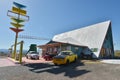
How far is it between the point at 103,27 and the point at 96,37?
9.36ft

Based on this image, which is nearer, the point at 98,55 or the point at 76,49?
the point at 98,55

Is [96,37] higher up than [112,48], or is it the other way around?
[96,37]

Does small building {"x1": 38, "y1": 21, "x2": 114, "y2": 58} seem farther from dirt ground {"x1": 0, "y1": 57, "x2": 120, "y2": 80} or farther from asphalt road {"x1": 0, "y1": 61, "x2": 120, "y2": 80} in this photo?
asphalt road {"x1": 0, "y1": 61, "x2": 120, "y2": 80}

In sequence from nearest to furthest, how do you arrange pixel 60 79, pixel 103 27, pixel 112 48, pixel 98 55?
pixel 60 79 < pixel 98 55 < pixel 103 27 < pixel 112 48

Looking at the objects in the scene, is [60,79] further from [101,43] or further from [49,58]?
[101,43]

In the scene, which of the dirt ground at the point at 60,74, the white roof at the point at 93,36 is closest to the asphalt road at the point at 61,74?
the dirt ground at the point at 60,74

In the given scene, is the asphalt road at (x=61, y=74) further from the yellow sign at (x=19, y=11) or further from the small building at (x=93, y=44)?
the yellow sign at (x=19, y=11)

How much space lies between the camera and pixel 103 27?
92.1 ft

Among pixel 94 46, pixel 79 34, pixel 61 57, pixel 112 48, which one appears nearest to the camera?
pixel 61 57

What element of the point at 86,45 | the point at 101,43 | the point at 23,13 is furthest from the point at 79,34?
the point at 23,13

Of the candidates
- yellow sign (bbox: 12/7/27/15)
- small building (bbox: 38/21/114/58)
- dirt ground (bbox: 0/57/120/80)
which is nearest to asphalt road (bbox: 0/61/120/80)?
dirt ground (bbox: 0/57/120/80)

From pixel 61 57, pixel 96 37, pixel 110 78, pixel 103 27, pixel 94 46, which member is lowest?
pixel 110 78

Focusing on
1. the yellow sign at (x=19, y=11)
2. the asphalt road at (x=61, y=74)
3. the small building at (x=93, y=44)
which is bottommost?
the asphalt road at (x=61, y=74)

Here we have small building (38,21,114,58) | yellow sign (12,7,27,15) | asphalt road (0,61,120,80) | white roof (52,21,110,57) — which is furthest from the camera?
white roof (52,21,110,57)
